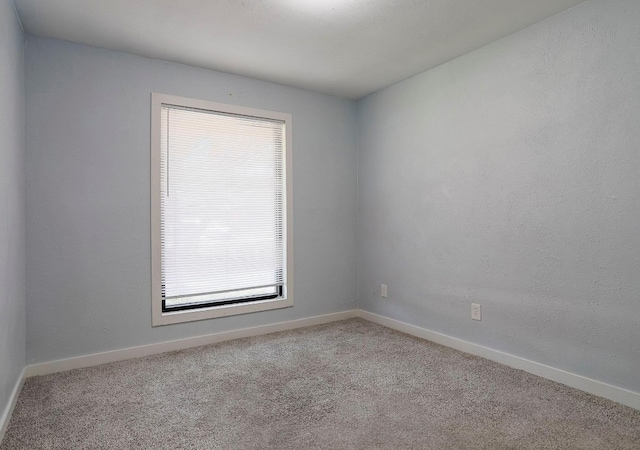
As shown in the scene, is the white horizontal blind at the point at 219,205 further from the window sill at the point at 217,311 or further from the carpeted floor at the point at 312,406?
the carpeted floor at the point at 312,406

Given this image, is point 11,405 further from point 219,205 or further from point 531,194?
point 531,194

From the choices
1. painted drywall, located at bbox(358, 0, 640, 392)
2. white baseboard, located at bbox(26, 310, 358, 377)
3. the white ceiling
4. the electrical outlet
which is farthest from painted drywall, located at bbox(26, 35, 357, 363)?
Answer: the electrical outlet

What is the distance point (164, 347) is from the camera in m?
3.18

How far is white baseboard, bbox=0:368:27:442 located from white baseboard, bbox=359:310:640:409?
293 centimetres

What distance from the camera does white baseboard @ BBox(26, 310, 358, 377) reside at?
2762 millimetres

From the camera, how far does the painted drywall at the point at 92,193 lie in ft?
9.00

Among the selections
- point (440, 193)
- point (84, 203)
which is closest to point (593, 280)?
point (440, 193)

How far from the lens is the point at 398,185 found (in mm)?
3764

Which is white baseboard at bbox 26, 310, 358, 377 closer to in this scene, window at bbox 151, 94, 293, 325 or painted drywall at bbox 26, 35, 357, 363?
painted drywall at bbox 26, 35, 357, 363

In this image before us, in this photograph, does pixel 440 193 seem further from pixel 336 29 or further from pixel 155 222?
pixel 155 222

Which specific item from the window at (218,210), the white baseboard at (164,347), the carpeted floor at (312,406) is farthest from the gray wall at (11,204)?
the window at (218,210)

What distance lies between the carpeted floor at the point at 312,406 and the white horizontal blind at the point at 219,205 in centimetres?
69

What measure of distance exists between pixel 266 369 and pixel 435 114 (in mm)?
2499

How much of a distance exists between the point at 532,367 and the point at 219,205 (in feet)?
9.03
